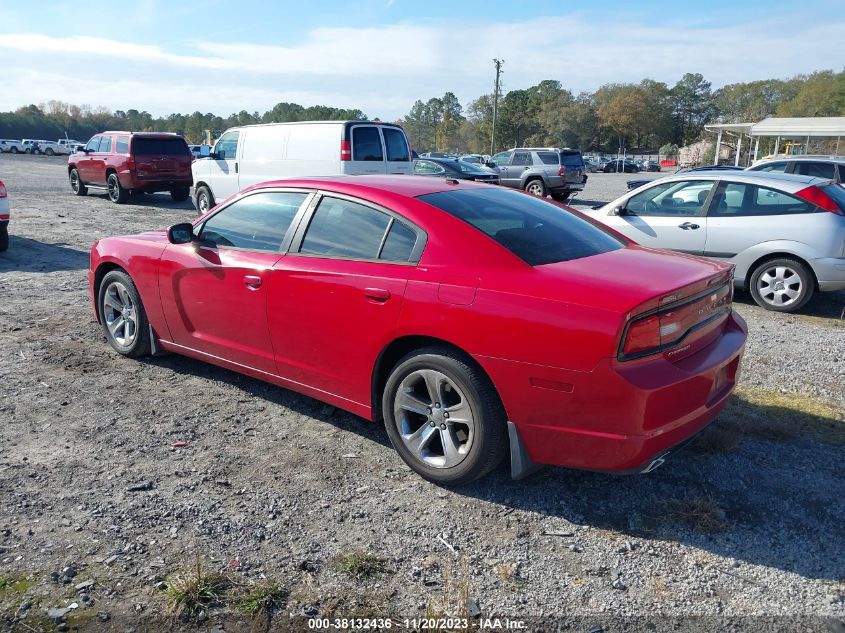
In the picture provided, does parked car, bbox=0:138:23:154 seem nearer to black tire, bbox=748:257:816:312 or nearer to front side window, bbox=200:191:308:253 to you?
front side window, bbox=200:191:308:253

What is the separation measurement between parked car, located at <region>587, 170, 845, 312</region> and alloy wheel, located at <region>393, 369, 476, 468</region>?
5.42 metres

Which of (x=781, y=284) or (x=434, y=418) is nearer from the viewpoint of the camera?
(x=434, y=418)

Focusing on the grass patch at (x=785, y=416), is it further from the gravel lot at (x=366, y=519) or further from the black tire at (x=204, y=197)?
the black tire at (x=204, y=197)

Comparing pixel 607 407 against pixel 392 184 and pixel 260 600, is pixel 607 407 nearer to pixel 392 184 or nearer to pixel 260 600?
pixel 260 600

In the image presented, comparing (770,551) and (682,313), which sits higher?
(682,313)

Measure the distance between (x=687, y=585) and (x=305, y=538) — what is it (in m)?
1.68

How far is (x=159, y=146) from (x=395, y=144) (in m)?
7.62

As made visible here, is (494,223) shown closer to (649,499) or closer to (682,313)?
(682,313)

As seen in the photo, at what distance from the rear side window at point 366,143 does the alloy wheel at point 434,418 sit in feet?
32.8

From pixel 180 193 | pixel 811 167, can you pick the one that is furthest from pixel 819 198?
pixel 180 193

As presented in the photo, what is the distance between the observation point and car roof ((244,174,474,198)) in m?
4.01

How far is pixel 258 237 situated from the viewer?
4.40 metres

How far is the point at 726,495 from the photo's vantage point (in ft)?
11.6

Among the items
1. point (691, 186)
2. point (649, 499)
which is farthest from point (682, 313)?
point (691, 186)
